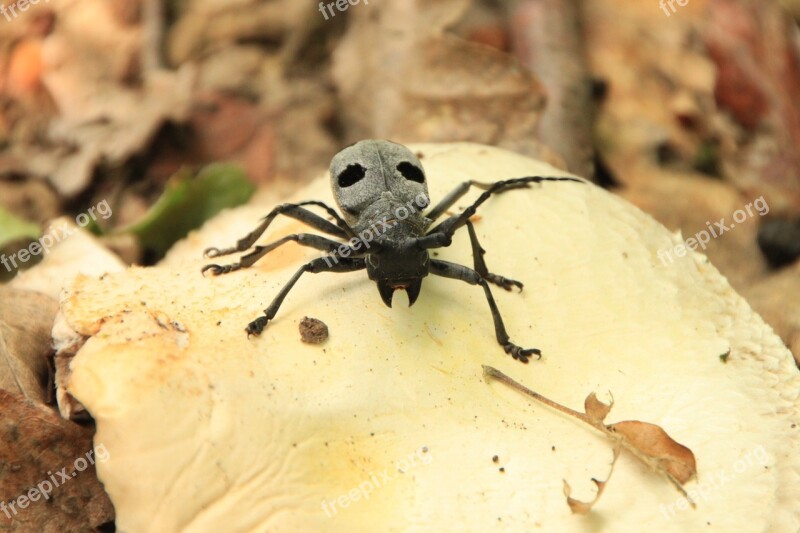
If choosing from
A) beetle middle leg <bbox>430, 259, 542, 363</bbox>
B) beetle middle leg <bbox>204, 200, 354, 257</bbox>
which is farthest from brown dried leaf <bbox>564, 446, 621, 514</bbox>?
beetle middle leg <bbox>204, 200, 354, 257</bbox>

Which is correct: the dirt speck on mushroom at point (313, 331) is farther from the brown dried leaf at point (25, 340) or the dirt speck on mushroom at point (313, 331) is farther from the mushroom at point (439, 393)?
the brown dried leaf at point (25, 340)

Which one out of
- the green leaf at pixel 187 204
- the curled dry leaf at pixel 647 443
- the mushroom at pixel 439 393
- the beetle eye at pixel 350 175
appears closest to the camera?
the mushroom at pixel 439 393

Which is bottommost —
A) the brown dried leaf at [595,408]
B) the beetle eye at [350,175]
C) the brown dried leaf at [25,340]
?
the brown dried leaf at [595,408]

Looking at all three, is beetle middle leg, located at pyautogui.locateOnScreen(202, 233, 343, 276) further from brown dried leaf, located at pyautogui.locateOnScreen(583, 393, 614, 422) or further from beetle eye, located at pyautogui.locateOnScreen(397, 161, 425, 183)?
brown dried leaf, located at pyautogui.locateOnScreen(583, 393, 614, 422)

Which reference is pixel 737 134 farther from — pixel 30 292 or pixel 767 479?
pixel 30 292

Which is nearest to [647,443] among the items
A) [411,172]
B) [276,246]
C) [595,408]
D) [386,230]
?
[595,408]

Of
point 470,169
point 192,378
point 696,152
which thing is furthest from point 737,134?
point 192,378

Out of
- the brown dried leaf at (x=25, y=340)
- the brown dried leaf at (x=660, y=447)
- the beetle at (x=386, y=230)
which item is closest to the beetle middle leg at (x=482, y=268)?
the beetle at (x=386, y=230)
